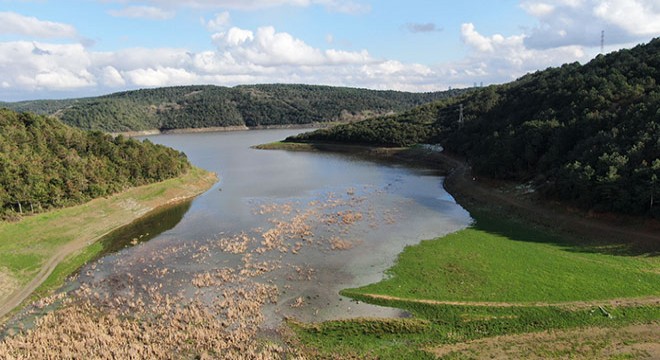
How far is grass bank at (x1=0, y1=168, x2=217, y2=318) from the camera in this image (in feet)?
113

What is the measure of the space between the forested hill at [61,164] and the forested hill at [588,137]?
5270 cm

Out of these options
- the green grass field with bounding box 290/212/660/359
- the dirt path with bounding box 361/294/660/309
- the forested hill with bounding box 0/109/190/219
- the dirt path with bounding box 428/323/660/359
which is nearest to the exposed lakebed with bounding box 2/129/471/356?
the green grass field with bounding box 290/212/660/359

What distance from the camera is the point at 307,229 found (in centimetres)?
4728

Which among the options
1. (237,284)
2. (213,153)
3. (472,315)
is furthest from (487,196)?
(213,153)

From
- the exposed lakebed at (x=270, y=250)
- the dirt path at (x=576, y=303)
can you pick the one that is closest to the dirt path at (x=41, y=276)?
the exposed lakebed at (x=270, y=250)

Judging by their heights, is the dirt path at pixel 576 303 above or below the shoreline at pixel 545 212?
below

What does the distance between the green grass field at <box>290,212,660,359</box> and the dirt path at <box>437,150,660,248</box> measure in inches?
139

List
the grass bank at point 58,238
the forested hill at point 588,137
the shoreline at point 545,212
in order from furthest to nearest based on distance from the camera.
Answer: the forested hill at point 588,137 < the shoreline at point 545,212 < the grass bank at point 58,238

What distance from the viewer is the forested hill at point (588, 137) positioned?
42219mm

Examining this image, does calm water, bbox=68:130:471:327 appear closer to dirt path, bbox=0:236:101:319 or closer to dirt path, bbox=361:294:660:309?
dirt path, bbox=0:236:101:319

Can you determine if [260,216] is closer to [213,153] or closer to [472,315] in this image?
[472,315]

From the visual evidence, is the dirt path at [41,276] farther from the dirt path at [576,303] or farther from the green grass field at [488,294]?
the dirt path at [576,303]

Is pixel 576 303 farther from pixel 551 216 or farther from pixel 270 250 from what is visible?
pixel 270 250

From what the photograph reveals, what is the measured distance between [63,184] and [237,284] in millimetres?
33092
